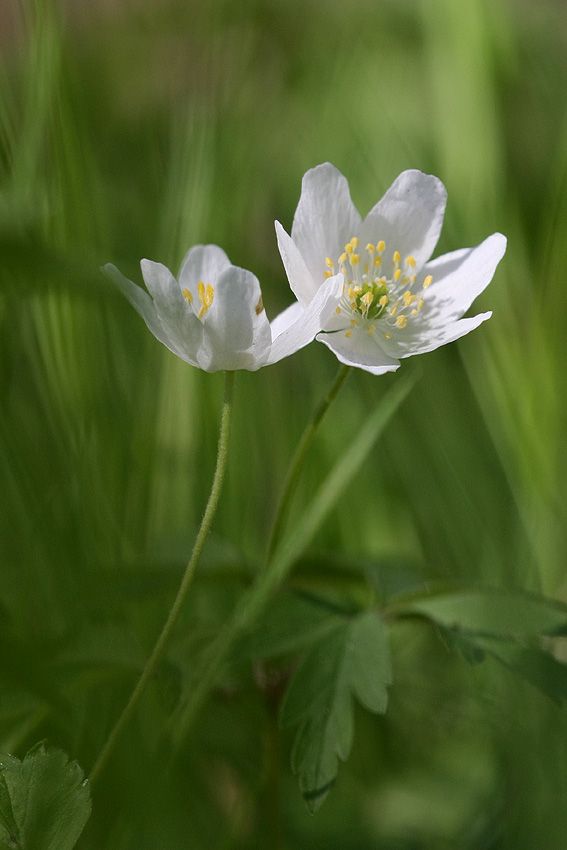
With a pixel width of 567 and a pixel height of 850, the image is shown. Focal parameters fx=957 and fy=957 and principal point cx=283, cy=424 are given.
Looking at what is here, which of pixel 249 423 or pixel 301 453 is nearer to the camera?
pixel 301 453

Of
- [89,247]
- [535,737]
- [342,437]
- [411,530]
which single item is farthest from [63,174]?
[535,737]

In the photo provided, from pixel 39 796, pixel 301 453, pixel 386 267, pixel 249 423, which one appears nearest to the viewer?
pixel 39 796

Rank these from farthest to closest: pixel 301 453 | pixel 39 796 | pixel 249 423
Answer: pixel 249 423
pixel 301 453
pixel 39 796

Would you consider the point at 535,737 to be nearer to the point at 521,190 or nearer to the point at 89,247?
the point at 89,247

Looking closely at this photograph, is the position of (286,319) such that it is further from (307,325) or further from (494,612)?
(494,612)

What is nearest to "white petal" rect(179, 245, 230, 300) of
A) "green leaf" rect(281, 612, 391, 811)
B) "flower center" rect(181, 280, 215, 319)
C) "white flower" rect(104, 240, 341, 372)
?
"flower center" rect(181, 280, 215, 319)

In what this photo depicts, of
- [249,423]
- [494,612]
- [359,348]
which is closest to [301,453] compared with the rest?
[359,348]

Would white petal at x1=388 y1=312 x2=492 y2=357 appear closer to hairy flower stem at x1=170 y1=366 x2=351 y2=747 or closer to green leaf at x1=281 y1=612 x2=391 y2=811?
hairy flower stem at x1=170 y1=366 x2=351 y2=747

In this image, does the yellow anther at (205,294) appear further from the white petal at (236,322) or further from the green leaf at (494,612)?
the green leaf at (494,612)
